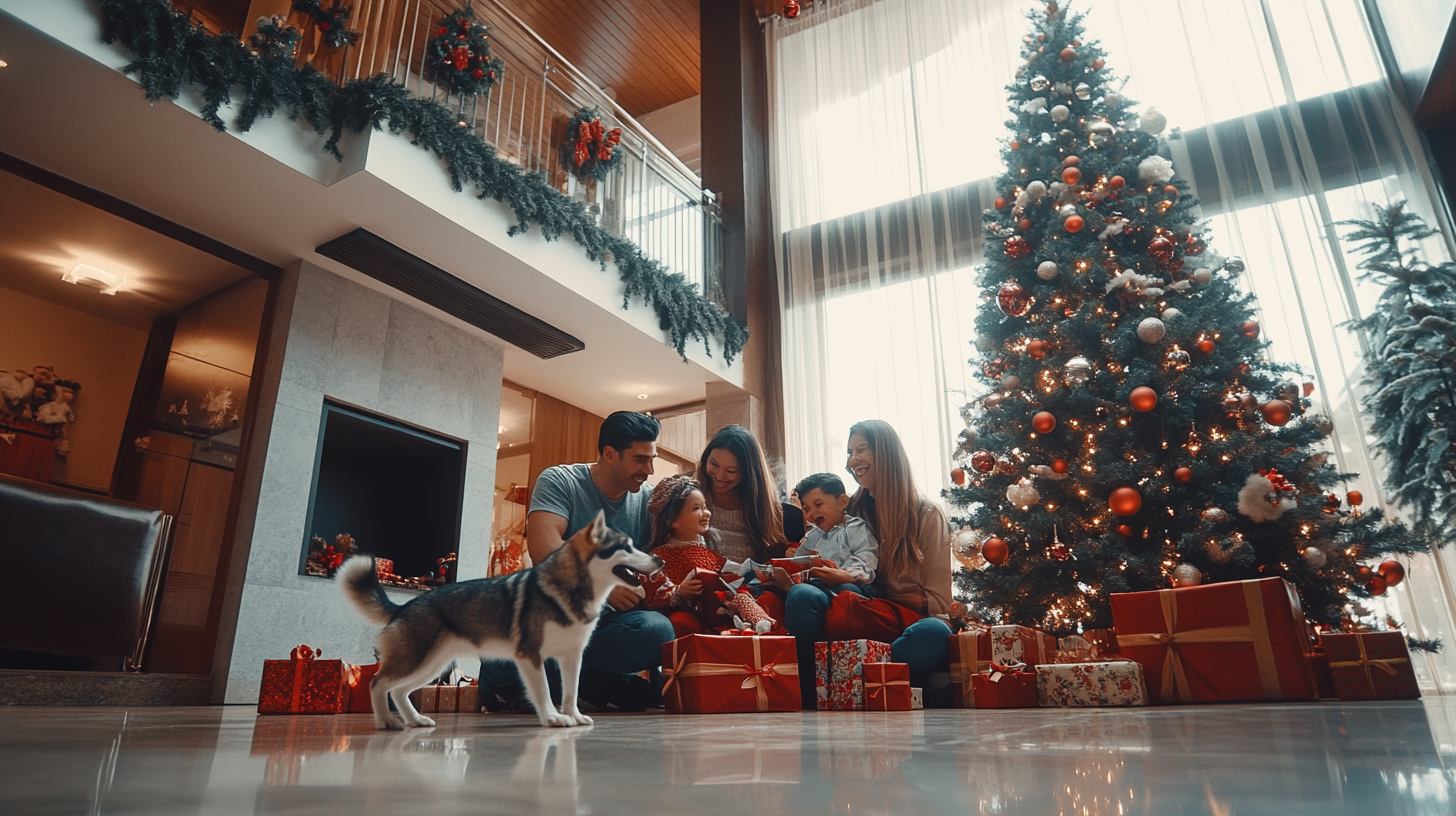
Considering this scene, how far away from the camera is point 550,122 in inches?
178

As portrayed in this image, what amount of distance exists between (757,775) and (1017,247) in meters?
3.58

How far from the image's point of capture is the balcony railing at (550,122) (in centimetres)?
375

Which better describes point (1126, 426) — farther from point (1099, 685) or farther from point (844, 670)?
point (844, 670)

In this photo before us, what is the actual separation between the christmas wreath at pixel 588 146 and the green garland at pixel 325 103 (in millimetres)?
353

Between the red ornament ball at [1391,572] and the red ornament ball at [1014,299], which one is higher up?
the red ornament ball at [1014,299]

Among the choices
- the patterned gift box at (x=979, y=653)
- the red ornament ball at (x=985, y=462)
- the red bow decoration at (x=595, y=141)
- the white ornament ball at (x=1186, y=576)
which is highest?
the red bow decoration at (x=595, y=141)

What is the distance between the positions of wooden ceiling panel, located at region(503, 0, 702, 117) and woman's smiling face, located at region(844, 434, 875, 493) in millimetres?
5520

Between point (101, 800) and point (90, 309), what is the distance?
6.24m

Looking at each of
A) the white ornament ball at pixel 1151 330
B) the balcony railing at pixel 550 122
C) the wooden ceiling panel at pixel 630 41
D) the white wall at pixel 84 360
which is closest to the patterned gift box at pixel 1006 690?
the white ornament ball at pixel 1151 330

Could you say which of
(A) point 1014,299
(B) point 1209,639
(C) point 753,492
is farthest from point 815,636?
(A) point 1014,299

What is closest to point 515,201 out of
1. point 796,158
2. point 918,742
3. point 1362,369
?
point 796,158

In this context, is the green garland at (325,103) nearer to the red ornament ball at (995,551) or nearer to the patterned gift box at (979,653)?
the red ornament ball at (995,551)

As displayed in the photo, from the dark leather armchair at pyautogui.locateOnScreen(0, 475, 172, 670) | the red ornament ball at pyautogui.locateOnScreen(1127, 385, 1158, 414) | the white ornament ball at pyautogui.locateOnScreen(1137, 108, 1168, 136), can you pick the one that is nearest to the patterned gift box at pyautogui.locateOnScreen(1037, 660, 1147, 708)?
the red ornament ball at pyautogui.locateOnScreen(1127, 385, 1158, 414)

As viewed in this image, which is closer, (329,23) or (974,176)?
(329,23)
